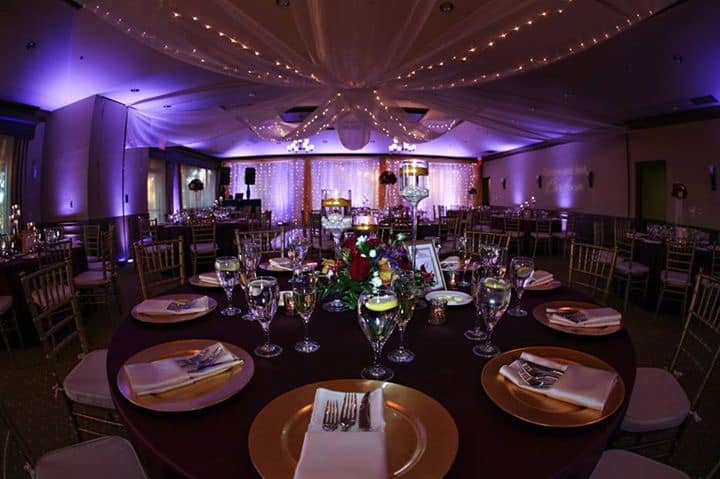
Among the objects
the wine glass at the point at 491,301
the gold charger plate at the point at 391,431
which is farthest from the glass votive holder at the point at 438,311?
the gold charger plate at the point at 391,431

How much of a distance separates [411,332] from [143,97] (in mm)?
7600

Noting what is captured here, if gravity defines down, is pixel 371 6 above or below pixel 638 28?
below

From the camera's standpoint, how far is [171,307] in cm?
180

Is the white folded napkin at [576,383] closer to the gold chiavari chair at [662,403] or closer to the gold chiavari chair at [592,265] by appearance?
the gold chiavari chair at [662,403]

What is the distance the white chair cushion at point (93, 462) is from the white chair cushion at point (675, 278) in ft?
17.4

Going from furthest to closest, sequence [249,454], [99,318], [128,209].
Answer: [128,209] < [99,318] < [249,454]

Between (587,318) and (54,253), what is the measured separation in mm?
4785

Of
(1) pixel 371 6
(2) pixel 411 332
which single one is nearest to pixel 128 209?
(1) pixel 371 6

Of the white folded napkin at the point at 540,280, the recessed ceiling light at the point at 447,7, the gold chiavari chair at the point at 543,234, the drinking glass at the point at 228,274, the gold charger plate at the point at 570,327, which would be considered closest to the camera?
the gold charger plate at the point at 570,327

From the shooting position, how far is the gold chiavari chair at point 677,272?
4359mm

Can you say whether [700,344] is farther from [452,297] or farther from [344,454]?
[344,454]

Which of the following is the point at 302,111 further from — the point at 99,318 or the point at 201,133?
the point at 99,318

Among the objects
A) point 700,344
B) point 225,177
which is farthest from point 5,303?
point 225,177

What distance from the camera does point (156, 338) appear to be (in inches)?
60.4
